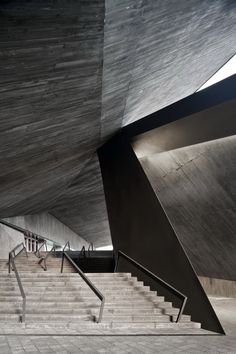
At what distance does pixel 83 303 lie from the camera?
7.19 m

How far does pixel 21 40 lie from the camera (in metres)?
4.50

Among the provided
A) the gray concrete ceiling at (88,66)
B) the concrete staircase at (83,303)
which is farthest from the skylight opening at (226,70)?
the concrete staircase at (83,303)

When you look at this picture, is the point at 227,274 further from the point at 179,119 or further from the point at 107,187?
the point at 179,119

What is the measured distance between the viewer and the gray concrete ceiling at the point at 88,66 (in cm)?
458

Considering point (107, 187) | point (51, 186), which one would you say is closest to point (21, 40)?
point (107, 187)

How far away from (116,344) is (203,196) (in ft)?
24.7

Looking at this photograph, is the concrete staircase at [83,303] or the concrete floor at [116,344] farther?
the concrete staircase at [83,303]

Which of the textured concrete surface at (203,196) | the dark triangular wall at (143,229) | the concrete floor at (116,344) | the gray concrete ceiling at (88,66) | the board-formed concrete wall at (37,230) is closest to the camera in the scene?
the gray concrete ceiling at (88,66)

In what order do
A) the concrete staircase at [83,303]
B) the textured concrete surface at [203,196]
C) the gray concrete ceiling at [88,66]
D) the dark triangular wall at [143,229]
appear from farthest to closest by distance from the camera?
the textured concrete surface at [203,196] → the dark triangular wall at [143,229] → the concrete staircase at [83,303] → the gray concrete ceiling at [88,66]

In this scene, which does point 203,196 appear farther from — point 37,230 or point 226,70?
point 37,230

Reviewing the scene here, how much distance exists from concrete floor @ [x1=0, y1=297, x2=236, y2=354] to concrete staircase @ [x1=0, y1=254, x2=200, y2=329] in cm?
78

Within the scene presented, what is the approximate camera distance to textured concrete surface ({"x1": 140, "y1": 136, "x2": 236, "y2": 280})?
1062 centimetres

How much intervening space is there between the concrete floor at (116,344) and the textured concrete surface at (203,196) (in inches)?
220

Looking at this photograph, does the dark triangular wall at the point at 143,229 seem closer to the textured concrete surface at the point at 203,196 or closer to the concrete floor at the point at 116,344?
the concrete floor at the point at 116,344
